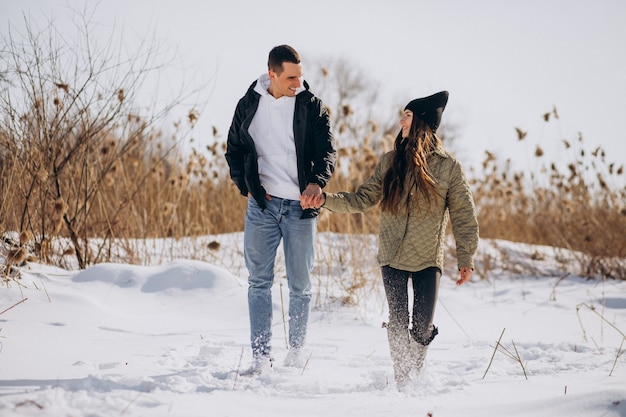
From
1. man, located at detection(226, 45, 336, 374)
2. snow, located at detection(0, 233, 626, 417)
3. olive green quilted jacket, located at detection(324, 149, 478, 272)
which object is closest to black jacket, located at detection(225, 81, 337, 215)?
man, located at detection(226, 45, 336, 374)

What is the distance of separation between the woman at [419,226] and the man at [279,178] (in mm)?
145

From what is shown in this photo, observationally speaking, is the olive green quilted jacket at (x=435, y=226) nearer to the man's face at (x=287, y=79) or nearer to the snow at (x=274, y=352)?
the snow at (x=274, y=352)

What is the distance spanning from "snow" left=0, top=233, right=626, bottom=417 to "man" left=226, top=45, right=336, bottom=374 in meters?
0.33

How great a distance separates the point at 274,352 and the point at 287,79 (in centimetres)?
154

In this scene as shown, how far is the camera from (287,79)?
2.69 metres

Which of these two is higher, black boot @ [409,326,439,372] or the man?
the man

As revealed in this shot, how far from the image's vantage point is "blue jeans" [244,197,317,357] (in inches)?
108

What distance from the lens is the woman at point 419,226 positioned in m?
2.60

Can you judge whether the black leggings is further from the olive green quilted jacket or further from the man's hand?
the man's hand

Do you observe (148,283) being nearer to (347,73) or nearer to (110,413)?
(110,413)

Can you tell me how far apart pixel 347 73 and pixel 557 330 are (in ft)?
53.8

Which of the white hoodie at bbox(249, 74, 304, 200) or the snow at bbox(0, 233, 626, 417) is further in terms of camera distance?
the white hoodie at bbox(249, 74, 304, 200)

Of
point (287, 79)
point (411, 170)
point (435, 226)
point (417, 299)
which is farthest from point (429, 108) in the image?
point (417, 299)

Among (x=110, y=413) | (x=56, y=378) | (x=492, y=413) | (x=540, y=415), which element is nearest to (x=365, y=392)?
(x=492, y=413)
